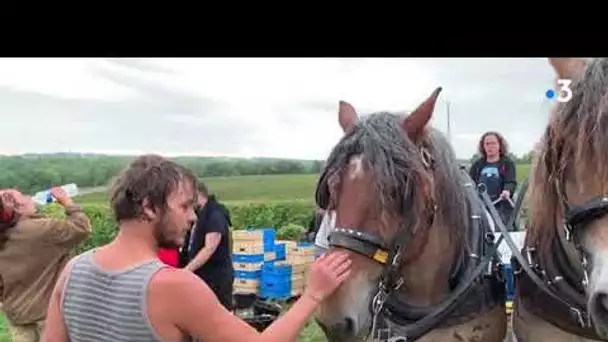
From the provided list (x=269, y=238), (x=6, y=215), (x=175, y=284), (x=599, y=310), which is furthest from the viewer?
(x=269, y=238)

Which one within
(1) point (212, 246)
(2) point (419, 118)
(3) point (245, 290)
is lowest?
(3) point (245, 290)

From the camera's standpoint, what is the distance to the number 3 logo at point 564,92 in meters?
1.58

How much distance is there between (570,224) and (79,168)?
1.59 metres

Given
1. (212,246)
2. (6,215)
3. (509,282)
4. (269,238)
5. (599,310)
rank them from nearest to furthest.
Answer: (599,310) < (509,282) < (6,215) < (212,246) < (269,238)

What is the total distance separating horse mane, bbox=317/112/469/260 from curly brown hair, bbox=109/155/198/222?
44 cm

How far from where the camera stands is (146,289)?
4.04 feet

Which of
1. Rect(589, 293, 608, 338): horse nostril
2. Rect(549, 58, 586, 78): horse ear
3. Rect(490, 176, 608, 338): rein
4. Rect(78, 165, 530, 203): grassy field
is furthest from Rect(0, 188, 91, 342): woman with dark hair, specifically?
Rect(589, 293, 608, 338): horse nostril

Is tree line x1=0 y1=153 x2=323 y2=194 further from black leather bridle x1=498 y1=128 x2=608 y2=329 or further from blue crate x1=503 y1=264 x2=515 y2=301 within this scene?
black leather bridle x1=498 y1=128 x2=608 y2=329

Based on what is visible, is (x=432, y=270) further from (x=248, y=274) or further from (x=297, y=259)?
(x=248, y=274)

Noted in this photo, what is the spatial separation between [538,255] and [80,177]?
154 centimetres

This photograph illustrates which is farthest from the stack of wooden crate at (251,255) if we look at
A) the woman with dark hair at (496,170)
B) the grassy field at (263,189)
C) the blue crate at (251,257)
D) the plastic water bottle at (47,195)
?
the woman with dark hair at (496,170)

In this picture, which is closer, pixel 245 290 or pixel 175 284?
pixel 175 284

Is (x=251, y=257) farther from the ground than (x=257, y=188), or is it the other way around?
(x=257, y=188)

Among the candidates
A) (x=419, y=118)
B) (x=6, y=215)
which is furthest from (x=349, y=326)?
(x=6, y=215)
